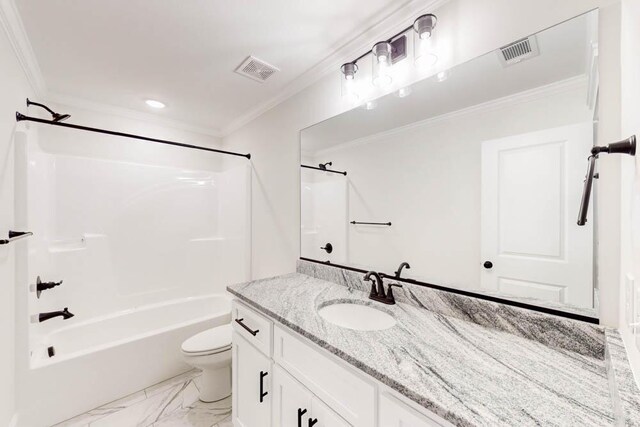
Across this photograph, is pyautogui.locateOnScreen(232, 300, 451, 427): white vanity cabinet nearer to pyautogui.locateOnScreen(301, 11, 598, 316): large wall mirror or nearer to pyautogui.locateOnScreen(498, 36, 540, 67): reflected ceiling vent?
pyautogui.locateOnScreen(301, 11, 598, 316): large wall mirror

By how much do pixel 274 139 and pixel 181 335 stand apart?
6.06ft

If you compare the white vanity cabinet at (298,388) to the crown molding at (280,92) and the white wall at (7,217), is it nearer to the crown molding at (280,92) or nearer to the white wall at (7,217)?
the white wall at (7,217)

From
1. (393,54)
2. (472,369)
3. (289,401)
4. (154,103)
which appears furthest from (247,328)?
(154,103)

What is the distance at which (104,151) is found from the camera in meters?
2.48

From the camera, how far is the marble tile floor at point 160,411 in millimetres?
1703

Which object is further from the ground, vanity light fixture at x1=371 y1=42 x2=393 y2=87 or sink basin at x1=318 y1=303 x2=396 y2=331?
vanity light fixture at x1=371 y1=42 x2=393 y2=87

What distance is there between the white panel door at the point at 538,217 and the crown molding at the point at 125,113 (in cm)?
293

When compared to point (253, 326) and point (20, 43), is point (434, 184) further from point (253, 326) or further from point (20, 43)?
point (20, 43)

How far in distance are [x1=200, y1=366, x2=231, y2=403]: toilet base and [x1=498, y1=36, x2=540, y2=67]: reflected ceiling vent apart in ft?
8.14

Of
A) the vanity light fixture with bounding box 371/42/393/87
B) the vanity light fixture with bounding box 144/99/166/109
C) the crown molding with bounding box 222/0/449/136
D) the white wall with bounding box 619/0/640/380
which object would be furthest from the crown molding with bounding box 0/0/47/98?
the white wall with bounding box 619/0/640/380

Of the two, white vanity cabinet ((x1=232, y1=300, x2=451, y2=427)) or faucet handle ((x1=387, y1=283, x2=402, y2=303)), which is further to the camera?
faucet handle ((x1=387, y1=283, x2=402, y2=303))

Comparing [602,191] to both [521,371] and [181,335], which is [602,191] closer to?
[521,371]

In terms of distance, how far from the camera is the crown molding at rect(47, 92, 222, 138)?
2.24 meters

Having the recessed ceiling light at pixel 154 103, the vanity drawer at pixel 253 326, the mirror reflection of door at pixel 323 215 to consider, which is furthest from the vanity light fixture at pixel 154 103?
the vanity drawer at pixel 253 326
